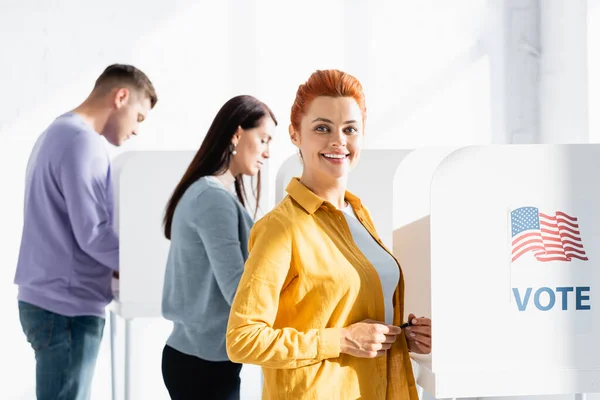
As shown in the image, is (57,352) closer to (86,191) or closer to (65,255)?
(65,255)

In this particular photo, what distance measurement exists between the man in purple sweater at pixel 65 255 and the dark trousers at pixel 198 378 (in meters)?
0.52

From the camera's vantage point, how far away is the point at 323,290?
1.11 metres

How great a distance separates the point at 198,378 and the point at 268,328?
0.60m

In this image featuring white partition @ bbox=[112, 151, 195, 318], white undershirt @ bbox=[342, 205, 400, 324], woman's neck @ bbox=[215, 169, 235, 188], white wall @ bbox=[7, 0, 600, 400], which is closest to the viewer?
white undershirt @ bbox=[342, 205, 400, 324]

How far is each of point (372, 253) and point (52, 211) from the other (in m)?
1.18

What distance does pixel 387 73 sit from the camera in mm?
3711

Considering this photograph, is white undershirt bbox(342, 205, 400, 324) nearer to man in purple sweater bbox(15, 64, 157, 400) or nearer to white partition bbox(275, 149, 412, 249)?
white partition bbox(275, 149, 412, 249)

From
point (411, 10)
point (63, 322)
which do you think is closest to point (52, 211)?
point (63, 322)

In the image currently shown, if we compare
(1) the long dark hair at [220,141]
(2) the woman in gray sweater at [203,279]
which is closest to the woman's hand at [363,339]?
(2) the woman in gray sweater at [203,279]

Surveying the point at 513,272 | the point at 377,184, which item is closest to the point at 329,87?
the point at 513,272

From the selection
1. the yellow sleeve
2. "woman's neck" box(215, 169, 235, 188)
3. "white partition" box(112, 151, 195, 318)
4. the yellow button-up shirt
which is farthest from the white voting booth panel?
"white partition" box(112, 151, 195, 318)

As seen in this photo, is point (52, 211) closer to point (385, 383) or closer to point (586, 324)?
point (385, 383)

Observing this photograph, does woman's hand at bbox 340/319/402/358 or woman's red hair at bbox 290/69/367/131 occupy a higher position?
woman's red hair at bbox 290/69/367/131

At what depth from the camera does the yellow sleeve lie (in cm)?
107
